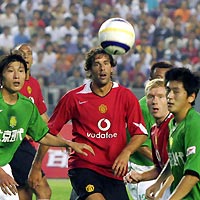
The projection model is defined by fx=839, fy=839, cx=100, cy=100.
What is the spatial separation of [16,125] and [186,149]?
9.24 feet

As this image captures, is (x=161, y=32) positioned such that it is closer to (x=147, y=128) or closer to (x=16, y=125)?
(x=147, y=128)

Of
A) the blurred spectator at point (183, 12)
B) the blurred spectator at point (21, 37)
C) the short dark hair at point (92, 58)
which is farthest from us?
the blurred spectator at point (183, 12)

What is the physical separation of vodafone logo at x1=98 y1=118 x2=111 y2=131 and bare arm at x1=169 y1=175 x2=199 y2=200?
2668mm

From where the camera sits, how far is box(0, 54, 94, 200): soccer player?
8.64 metres

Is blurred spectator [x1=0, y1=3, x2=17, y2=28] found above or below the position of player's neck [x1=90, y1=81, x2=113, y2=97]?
above

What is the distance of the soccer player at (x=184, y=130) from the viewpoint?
6348 millimetres

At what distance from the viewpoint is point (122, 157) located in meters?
8.59

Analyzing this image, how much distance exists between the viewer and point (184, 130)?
256 inches

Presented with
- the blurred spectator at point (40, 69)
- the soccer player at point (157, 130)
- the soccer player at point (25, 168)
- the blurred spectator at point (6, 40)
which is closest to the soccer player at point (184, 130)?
the soccer player at point (157, 130)

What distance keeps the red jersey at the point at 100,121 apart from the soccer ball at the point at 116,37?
663 millimetres

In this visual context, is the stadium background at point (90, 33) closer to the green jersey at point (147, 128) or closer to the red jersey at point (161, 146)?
the green jersey at point (147, 128)

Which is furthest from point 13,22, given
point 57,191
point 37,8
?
point 57,191

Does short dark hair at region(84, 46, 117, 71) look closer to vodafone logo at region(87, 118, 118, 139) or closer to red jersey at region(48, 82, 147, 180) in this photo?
red jersey at region(48, 82, 147, 180)

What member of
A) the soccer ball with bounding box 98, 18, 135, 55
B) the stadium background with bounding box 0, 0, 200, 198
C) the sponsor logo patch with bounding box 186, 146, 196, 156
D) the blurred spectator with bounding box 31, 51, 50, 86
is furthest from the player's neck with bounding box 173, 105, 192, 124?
the blurred spectator with bounding box 31, 51, 50, 86
